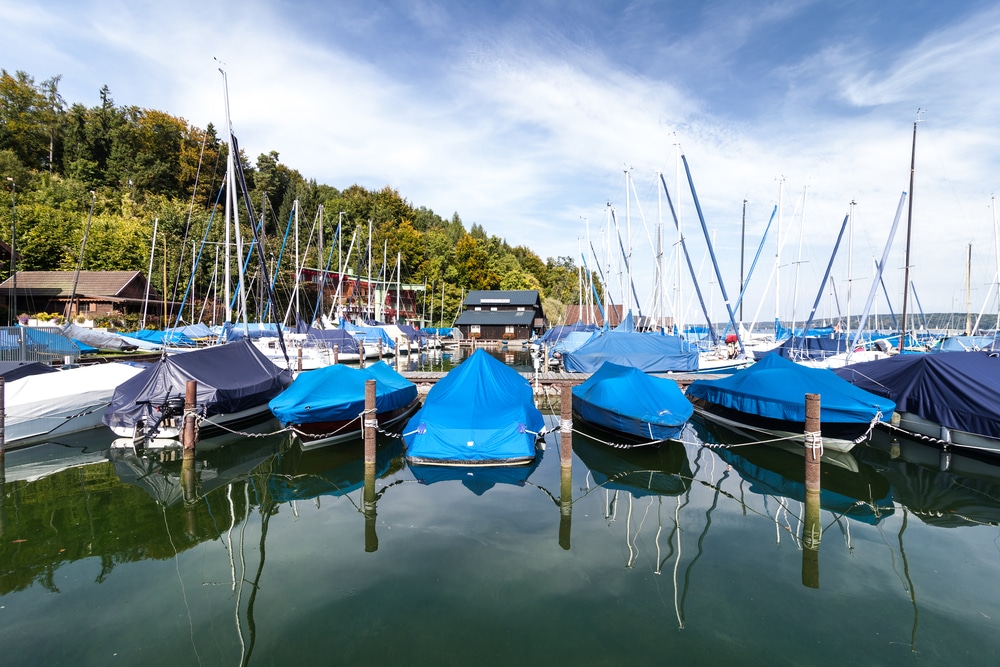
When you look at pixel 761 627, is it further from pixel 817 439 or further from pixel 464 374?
pixel 464 374

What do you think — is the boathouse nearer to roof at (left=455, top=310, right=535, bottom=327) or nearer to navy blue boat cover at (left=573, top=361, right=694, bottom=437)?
roof at (left=455, top=310, right=535, bottom=327)

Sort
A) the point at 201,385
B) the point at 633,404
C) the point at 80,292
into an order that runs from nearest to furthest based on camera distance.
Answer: the point at 633,404 → the point at 201,385 → the point at 80,292

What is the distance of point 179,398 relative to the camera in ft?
49.0

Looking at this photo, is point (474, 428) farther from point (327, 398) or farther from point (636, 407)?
point (636, 407)

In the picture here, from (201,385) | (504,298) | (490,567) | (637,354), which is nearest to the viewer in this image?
(490,567)

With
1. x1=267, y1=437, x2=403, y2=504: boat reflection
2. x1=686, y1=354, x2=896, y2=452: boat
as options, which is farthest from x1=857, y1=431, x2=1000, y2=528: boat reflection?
x1=267, y1=437, x2=403, y2=504: boat reflection

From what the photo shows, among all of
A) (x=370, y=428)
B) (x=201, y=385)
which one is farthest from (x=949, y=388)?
(x=201, y=385)

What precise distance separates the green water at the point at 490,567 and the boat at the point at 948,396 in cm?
116

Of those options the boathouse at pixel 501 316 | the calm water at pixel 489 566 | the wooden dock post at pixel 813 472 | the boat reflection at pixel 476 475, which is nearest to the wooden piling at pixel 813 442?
the wooden dock post at pixel 813 472

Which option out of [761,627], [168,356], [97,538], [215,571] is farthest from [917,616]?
[168,356]

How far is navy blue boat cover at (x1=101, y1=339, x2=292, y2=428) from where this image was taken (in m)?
14.8

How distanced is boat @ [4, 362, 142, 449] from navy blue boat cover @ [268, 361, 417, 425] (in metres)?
7.06

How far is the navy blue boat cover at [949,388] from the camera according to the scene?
1384 cm

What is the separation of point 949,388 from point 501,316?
54.7 m
